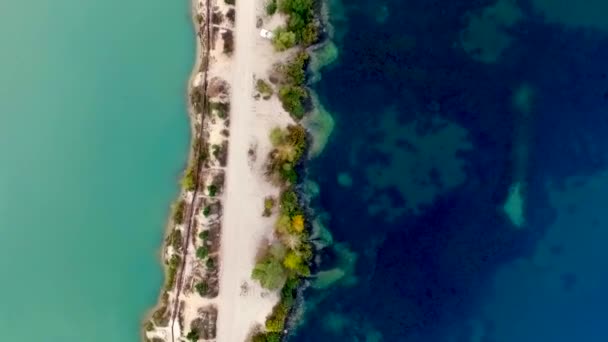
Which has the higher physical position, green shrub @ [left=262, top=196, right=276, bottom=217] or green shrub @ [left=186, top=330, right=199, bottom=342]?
green shrub @ [left=262, top=196, right=276, bottom=217]

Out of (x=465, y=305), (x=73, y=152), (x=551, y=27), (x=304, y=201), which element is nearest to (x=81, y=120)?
(x=73, y=152)

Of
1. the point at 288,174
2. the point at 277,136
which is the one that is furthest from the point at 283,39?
the point at 288,174

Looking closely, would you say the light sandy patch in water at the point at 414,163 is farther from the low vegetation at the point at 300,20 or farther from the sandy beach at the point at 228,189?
the low vegetation at the point at 300,20

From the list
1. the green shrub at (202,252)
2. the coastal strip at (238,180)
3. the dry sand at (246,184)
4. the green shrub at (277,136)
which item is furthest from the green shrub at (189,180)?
the green shrub at (277,136)

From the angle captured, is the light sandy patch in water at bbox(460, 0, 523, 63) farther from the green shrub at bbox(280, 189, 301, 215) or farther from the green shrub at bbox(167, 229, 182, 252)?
the green shrub at bbox(167, 229, 182, 252)

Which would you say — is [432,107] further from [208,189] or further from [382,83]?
[208,189]

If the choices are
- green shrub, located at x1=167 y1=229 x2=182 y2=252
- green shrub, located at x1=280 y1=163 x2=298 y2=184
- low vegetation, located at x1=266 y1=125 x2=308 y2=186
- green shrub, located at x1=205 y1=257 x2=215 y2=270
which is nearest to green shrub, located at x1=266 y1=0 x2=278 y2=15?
low vegetation, located at x1=266 y1=125 x2=308 y2=186

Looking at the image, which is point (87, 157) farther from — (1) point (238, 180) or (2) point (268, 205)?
(2) point (268, 205)
